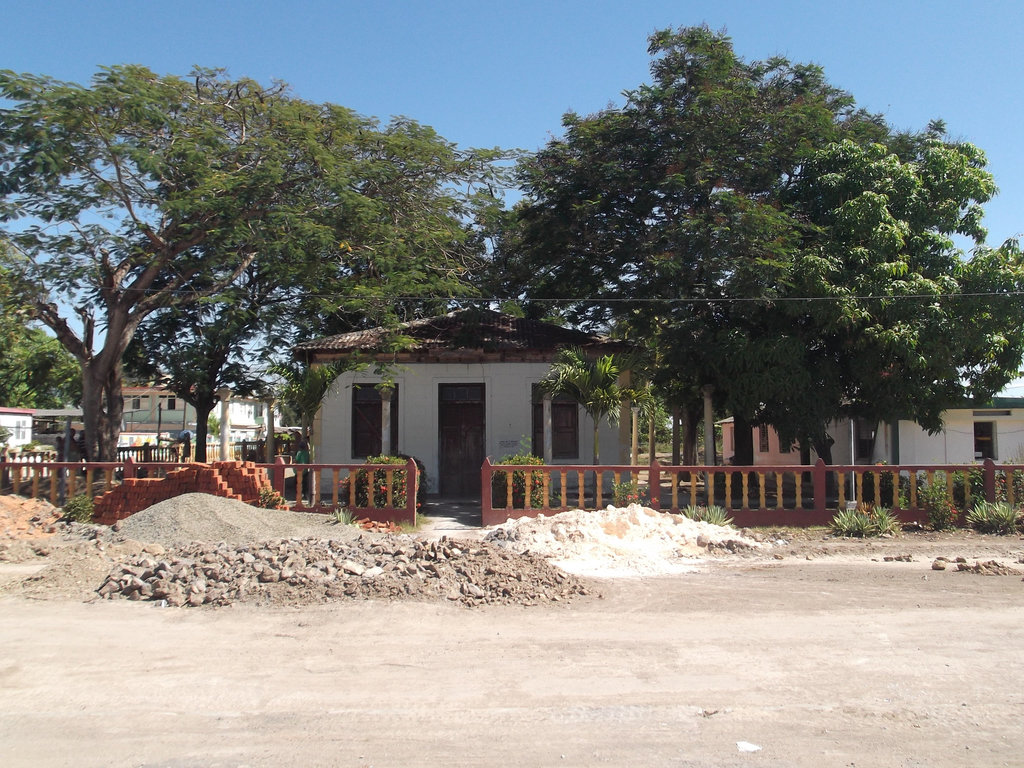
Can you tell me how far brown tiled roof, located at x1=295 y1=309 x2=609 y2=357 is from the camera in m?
19.0

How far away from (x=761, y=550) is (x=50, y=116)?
15763mm

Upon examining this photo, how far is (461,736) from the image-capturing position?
16.4 ft

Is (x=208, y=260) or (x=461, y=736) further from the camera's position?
(x=208, y=260)

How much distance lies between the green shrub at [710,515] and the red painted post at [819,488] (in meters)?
1.71

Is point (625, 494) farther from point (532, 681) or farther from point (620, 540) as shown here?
point (532, 681)

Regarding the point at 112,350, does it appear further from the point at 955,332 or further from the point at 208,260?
the point at 955,332

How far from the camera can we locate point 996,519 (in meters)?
13.2

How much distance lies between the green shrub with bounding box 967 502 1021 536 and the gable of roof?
8755mm

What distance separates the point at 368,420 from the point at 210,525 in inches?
325

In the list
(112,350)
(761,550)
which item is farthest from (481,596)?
(112,350)

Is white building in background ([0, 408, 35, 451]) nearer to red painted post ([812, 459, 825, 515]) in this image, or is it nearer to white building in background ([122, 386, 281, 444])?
white building in background ([122, 386, 281, 444])

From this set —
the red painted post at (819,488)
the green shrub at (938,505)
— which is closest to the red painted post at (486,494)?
the red painted post at (819,488)

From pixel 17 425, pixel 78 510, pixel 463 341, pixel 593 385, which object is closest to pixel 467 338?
pixel 463 341

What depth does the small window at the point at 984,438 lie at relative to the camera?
77.0ft
